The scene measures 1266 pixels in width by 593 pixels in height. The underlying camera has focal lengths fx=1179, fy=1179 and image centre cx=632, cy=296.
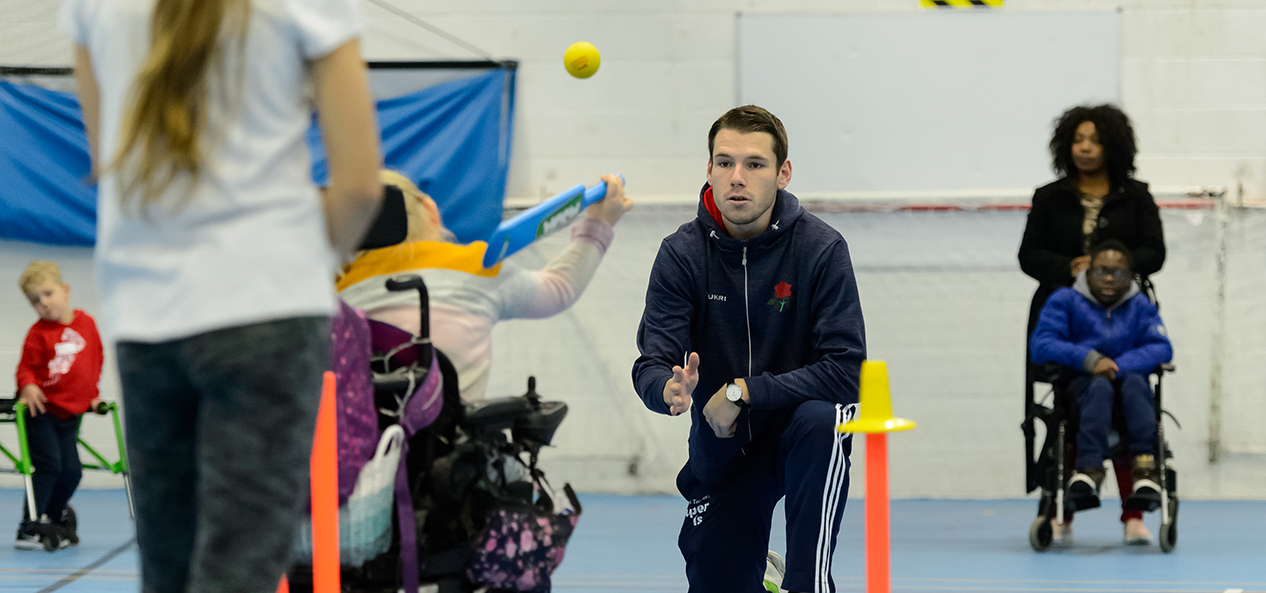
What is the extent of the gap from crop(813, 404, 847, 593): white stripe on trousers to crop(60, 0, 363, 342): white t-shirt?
1.43 meters

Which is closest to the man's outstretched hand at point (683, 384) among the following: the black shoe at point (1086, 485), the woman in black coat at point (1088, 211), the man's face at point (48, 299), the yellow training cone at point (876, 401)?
the yellow training cone at point (876, 401)

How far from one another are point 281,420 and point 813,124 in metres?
4.80

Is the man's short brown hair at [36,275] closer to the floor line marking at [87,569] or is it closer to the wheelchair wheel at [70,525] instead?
the wheelchair wheel at [70,525]

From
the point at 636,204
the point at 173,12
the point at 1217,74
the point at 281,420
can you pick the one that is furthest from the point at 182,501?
the point at 1217,74

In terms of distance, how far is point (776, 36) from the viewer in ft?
18.7

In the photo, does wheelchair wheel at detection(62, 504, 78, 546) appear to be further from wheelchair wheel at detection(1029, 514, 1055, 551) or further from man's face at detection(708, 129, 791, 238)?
wheelchair wheel at detection(1029, 514, 1055, 551)

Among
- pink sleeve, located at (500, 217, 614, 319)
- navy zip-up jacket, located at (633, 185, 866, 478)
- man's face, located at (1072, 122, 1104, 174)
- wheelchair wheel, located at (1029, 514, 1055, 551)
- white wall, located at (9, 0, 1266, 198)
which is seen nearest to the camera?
navy zip-up jacket, located at (633, 185, 866, 478)

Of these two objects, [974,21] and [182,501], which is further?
[974,21]

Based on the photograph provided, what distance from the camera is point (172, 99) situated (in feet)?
3.61

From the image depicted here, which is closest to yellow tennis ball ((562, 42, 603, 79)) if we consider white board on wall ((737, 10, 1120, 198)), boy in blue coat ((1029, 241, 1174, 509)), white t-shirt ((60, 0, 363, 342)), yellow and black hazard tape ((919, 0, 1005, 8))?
white board on wall ((737, 10, 1120, 198))

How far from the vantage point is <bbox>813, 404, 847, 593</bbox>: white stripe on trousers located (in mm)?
2342

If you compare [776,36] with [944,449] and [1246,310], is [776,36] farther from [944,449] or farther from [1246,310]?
[1246,310]

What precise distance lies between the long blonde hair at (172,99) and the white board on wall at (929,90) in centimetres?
472

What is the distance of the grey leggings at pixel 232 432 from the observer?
1.11 m
